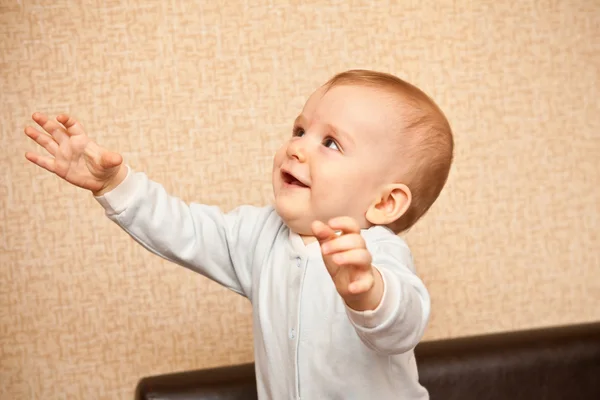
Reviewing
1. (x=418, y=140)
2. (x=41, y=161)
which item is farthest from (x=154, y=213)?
(x=418, y=140)

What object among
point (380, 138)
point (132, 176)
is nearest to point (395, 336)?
point (380, 138)

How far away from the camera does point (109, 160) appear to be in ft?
3.42

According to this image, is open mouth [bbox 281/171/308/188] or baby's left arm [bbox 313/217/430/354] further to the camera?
open mouth [bbox 281/171/308/188]

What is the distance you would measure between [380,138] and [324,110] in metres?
0.09

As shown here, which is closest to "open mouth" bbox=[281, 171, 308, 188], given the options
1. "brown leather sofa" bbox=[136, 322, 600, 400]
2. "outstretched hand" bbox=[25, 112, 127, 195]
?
"outstretched hand" bbox=[25, 112, 127, 195]

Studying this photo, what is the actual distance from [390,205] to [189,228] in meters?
0.30

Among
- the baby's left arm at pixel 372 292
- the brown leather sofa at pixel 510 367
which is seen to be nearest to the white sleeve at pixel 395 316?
the baby's left arm at pixel 372 292

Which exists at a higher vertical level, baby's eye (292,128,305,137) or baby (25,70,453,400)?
baby's eye (292,128,305,137)

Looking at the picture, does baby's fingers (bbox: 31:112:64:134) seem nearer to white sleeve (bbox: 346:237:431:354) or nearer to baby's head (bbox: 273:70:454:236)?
baby's head (bbox: 273:70:454:236)

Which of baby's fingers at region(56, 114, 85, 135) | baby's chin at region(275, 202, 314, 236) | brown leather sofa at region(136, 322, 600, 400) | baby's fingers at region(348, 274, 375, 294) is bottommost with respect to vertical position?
brown leather sofa at region(136, 322, 600, 400)

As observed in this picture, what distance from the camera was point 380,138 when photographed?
3.55 feet

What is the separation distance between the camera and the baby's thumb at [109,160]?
3.43ft

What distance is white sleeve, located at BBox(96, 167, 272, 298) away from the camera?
1.12 metres

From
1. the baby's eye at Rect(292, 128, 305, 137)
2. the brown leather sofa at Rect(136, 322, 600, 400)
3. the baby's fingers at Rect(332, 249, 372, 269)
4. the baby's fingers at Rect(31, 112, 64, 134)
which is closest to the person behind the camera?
the baby's fingers at Rect(332, 249, 372, 269)
